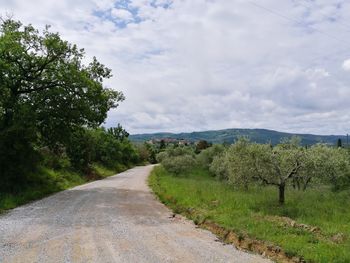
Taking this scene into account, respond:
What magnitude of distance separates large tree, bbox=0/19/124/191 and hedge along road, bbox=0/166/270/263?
265 inches

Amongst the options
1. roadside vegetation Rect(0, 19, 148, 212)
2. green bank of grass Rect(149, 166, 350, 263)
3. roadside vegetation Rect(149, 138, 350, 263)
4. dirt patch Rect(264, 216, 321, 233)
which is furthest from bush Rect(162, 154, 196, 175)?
dirt patch Rect(264, 216, 321, 233)

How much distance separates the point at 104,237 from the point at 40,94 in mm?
15832

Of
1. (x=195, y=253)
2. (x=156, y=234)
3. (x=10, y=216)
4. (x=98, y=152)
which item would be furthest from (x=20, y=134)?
(x=98, y=152)

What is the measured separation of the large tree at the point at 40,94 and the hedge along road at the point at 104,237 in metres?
6.74

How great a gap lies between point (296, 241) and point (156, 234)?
4.09 meters

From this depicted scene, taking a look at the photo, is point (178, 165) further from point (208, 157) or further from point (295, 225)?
point (295, 225)

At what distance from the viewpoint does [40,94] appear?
24.4 m

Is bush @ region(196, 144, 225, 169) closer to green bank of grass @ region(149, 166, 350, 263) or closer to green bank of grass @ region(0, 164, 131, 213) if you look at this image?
green bank of grass @ region(0, 164, 131, 213)

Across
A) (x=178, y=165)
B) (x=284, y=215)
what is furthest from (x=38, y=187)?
(x=178, y=165)

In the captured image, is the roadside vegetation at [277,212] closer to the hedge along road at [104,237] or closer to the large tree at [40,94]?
the hedge along road at [104,237]

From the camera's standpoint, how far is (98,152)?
61406 millimetres

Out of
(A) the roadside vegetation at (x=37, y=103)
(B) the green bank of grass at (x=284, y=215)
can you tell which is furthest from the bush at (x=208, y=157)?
(B) the green bank of grass at (x=284, y=215)

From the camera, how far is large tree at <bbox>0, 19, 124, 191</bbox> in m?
22.7

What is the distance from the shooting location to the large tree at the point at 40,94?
22.7m
